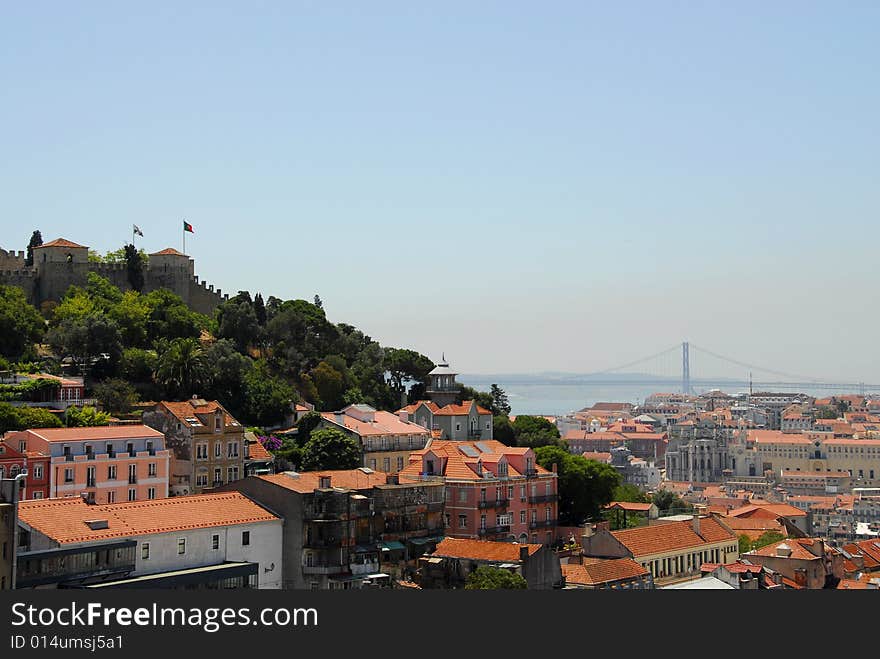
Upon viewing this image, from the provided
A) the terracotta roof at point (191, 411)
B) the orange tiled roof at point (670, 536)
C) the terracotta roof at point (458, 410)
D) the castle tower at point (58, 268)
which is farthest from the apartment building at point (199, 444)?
the castle tower at point (58, 268)

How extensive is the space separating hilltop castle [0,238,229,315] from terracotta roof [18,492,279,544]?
3260 cm

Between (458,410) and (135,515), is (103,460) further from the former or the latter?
(458,410)

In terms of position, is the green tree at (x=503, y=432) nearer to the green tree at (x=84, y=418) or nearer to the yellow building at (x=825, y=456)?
the green tree at (x=84, y=418)

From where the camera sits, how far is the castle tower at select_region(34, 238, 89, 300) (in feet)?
230

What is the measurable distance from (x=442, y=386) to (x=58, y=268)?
73.6ft

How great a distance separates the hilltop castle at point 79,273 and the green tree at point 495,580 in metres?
39.3

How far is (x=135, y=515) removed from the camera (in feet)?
124

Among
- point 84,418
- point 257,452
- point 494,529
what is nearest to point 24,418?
point 84,418

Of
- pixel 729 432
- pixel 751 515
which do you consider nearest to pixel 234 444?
pixel 751 515

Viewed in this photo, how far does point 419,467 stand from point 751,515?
38162 mm

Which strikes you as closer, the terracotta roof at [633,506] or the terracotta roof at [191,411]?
the terracotta roof at [191,411]

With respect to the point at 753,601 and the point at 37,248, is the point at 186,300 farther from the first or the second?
the point at 753,601

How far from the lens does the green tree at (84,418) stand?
5050cm

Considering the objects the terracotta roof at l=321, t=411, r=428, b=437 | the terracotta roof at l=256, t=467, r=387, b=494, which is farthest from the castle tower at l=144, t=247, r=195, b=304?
the terracotta roof at l=256, t=467, r=387, b=494
